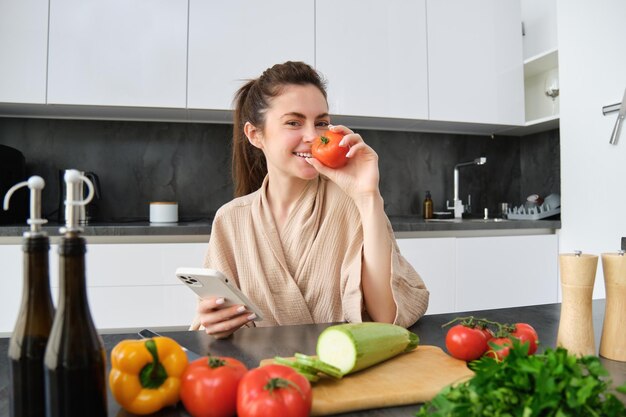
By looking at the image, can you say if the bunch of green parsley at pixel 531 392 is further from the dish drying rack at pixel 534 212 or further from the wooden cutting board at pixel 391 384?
the dish drying rack at pixel 534 212

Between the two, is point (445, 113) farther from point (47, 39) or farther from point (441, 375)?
point (441, 375)

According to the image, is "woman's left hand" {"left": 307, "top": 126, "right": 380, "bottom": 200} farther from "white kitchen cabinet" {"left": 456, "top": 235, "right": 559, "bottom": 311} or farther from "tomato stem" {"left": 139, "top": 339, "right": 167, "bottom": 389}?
"white kitchen cabinet" {"left": 456, "top": 235, "right": 559, "bottom": 311}

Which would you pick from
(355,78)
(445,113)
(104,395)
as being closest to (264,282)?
(104,395)

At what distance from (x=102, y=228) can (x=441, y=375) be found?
1.89 metres

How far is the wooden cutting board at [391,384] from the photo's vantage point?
66cm

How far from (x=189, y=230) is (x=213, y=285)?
4.54 ft

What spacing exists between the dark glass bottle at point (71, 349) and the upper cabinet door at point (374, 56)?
247 cm

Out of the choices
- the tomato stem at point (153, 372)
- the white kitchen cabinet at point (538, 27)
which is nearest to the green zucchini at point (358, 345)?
the tomato stem at point (153, 372)

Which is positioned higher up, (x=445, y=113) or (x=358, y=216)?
(x=445, y=113)

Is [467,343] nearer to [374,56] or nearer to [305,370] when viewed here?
[305,370]

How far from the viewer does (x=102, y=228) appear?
2234mm

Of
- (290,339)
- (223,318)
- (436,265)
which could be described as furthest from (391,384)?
(436,265)

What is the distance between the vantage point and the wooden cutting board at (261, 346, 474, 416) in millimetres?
664

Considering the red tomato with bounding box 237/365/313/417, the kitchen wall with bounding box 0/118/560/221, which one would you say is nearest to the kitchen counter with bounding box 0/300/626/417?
the red tomato with bounding box 237/365/313/417
